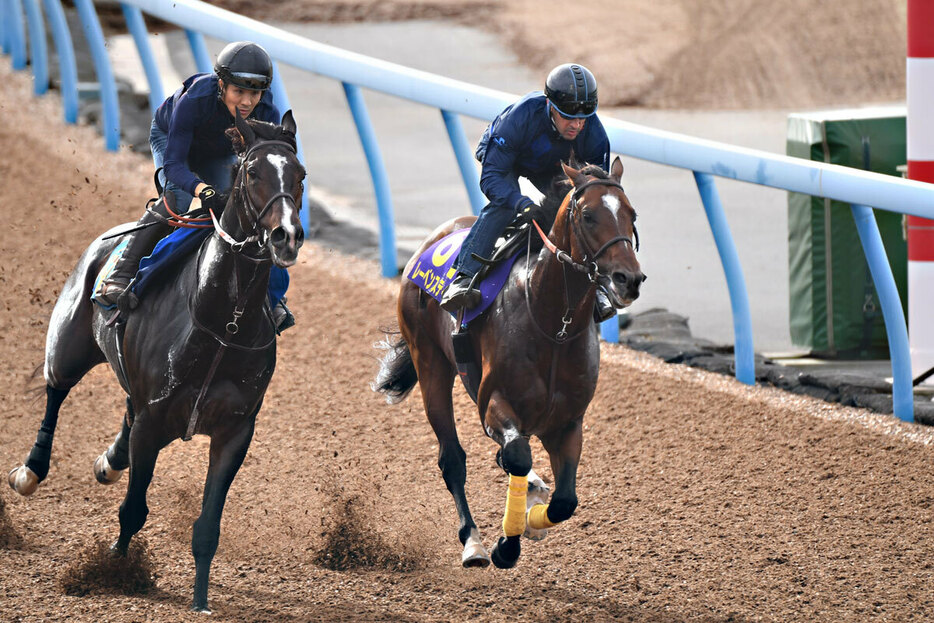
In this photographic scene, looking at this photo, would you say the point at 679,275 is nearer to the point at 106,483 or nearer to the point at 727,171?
the point at 727,171

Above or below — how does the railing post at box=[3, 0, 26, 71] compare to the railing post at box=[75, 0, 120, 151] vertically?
below

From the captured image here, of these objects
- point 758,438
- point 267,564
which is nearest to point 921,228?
point 758,438

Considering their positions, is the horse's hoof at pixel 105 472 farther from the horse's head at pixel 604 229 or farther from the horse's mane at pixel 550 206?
the horse's head at pixel 604 229

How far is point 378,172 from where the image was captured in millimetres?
10109

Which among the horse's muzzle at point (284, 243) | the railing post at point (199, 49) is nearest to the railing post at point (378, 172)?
the railing post at point (199, 49)

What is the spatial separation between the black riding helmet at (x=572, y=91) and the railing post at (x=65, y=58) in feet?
23.8

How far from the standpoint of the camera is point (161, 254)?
6164 millimetres

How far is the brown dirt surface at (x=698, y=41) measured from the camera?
1777cm

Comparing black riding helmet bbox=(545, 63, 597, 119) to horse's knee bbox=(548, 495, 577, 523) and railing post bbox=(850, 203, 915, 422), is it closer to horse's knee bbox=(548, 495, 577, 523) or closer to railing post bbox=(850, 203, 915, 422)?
horse's knee bbox=(548, 495, 577, 523)

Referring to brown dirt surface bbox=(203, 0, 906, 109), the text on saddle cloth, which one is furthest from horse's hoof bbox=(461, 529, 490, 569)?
brown dirt surface bbox=(203, 0, 906, 109)

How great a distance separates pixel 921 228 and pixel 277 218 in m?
4.70

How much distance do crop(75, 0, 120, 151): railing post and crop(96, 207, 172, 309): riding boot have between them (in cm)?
554

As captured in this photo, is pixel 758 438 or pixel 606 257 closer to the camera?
pixel 606 257

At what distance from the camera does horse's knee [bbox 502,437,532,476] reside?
589 cm
